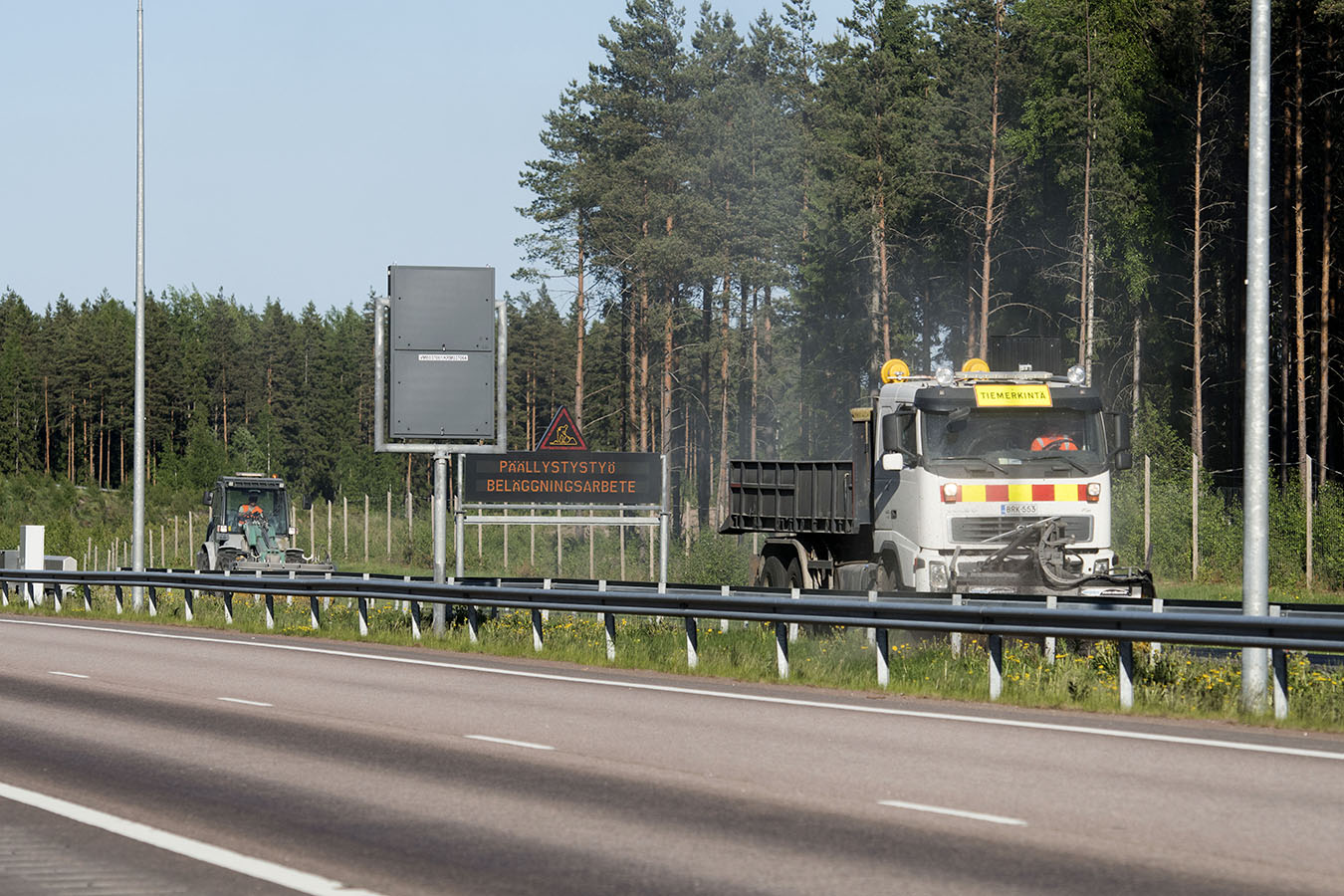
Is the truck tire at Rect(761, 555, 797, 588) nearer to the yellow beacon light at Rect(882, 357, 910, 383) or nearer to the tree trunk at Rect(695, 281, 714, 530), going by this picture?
the yellow beacon light at Rect(882, 357, 910, 383)

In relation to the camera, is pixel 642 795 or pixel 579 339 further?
pixel 579 339

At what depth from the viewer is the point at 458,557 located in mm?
39812

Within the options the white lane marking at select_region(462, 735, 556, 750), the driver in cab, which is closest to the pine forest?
the driver in cab

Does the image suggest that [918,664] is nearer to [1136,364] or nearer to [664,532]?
[664,532]

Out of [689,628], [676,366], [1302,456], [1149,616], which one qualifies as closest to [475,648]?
[689,628]

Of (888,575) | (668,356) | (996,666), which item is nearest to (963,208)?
(668,356)

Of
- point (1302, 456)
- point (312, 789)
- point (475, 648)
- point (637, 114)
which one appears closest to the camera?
point (312, 789)

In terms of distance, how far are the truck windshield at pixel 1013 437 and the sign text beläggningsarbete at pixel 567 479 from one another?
19.9 meters

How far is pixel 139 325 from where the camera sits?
34594 millimetres

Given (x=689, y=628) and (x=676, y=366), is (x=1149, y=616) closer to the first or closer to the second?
(x=689, y=628)

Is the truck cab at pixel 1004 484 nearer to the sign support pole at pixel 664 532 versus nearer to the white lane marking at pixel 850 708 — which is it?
the white lane marking at pixel 850 708

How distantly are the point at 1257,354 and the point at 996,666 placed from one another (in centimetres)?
353

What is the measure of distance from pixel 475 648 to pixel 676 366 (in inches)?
3023

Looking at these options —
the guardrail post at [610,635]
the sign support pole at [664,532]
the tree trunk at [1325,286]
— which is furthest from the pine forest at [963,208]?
the guardrail post at [610,635]
